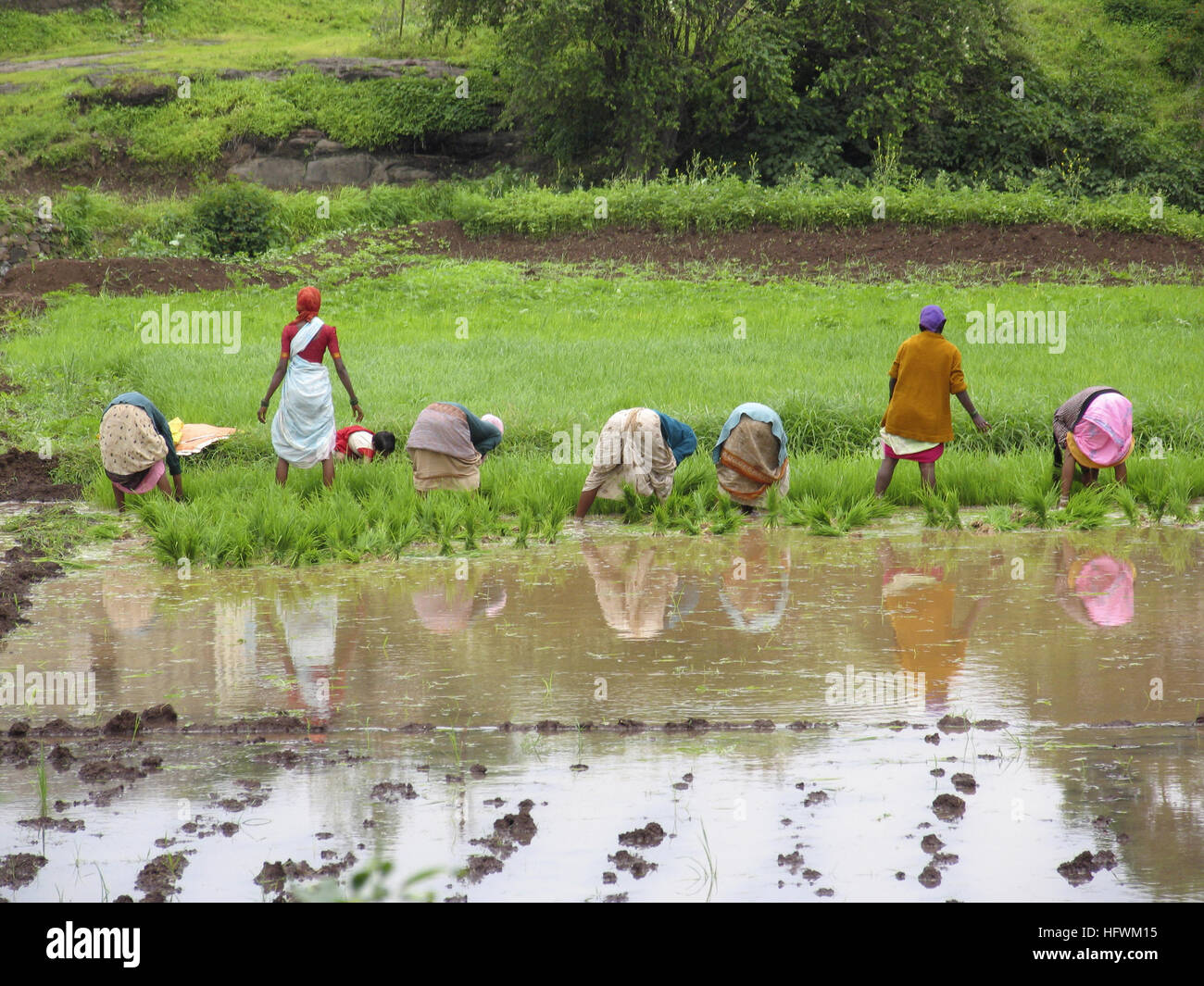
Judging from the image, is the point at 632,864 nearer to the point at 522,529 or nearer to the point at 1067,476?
the point at 522,529

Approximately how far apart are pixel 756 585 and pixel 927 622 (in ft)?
3.94

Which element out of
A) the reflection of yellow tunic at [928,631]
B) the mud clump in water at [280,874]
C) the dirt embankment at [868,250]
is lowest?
the mud clump in water at [280,874]

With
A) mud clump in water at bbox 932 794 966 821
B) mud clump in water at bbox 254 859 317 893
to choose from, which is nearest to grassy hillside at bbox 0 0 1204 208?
mud clump in water at bbox 932 794 966 821

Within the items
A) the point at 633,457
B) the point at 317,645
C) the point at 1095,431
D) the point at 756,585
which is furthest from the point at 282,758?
the point at 1095,431

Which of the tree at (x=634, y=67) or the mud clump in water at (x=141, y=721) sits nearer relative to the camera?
the mud clump in water at (x=141, y=721)

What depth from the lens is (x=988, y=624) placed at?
6.56m

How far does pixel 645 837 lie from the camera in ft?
13.9

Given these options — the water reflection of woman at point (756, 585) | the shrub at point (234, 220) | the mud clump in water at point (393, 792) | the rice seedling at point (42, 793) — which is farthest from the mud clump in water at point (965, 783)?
the shrub at point (234, 220)

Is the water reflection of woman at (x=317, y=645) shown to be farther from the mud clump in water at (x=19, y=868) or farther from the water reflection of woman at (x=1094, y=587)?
the water reflection of woman at (x=1094, y=587)

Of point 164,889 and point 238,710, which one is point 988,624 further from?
point 164,889

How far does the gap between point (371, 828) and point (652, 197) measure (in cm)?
1868

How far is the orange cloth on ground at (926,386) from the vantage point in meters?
8.87

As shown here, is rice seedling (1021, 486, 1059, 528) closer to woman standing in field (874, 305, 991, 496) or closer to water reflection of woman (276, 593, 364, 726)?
woman standing in field (874, 305, 991, 496)

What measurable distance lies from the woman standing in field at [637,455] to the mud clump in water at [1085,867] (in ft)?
16.6
